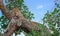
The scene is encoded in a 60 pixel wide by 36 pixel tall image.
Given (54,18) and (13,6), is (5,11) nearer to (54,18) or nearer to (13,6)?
(13,6)

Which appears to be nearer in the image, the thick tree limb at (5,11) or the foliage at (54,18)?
the foliage at (54,18)

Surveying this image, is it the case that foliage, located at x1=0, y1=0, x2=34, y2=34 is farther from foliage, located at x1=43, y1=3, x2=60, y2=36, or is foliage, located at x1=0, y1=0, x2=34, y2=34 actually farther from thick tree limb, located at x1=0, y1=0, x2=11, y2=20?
foliage, located at x1=43, y1=3, x2=60, y2=36

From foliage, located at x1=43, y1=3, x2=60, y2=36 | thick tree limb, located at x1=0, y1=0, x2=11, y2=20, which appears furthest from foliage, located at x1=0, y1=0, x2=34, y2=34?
foliage, located at x1=43, y1=3, x2=60, y2=36

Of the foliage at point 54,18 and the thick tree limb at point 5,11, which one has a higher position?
the foliage at point 54,18

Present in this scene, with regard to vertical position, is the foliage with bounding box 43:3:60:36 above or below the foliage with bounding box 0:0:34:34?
above

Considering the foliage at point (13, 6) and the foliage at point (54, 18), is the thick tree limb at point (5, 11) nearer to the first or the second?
the foliage at point (13, 6)

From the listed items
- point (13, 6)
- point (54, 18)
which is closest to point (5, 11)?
point (13, 6)

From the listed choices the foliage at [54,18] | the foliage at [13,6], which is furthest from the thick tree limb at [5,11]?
the foliage at [54,18]

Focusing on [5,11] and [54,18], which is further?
[5,11]

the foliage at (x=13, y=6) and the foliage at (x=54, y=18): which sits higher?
the foliage at (x=54, y=18)

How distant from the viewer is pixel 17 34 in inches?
325

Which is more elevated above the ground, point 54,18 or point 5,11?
point 54,18

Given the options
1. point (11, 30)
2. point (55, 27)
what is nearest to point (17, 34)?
point (11, 30)

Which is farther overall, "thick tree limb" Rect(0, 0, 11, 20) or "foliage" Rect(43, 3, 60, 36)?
"thick tree limb" Rect(0, 0, 11, 20)
